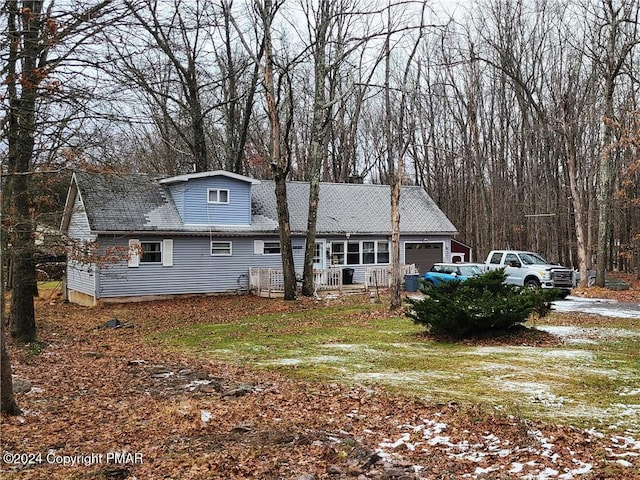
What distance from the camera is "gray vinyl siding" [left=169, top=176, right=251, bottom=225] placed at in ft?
77.0

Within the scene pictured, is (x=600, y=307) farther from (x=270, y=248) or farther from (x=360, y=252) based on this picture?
(x=270, y=248)

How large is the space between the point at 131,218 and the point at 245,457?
1824 cm

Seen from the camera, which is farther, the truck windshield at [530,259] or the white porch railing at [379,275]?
the white porch railing at [379,275]

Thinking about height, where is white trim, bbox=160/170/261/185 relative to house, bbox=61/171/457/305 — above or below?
above

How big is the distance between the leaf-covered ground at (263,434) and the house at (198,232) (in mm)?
12132

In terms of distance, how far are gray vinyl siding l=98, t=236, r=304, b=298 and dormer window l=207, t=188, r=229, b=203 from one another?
5.36 ft

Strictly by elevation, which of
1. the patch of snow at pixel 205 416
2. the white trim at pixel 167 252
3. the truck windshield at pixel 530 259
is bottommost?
the patch of snow at pixel 205 416

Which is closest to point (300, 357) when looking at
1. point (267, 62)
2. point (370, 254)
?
point (267, 62)

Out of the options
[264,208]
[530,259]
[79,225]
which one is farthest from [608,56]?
[79,225]

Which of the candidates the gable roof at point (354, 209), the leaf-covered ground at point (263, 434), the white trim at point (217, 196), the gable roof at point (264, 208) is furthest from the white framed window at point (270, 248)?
the leaf-covered ground at point (263, 434)

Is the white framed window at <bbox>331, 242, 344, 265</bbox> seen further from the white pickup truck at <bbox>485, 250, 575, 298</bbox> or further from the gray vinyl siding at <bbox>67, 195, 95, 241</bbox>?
the gray vinyl siding at <bbox>67, 195, 95, 241</bbox>

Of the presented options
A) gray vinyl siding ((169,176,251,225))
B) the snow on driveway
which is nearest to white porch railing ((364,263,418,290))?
gray vinyl siding ((169,176,251,225))

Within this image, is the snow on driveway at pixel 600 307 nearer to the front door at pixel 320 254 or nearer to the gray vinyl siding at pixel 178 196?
the front door at pixel 320 254

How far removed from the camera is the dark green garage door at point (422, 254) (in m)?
30.0
